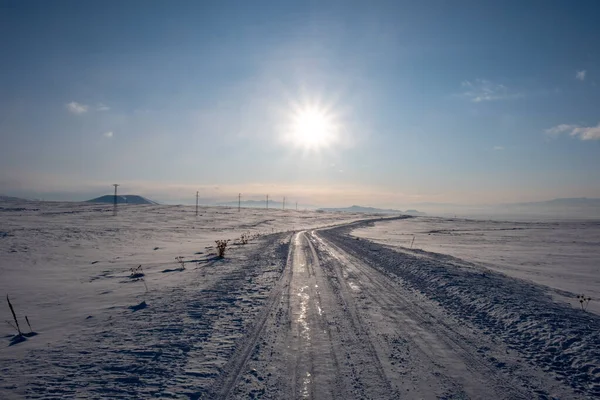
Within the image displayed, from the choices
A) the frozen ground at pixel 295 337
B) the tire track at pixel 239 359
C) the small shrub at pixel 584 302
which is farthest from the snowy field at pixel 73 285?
the small shrub at pixel 584 302

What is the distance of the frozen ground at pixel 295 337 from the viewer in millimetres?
5531

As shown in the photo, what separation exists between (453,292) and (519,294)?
2.15 m

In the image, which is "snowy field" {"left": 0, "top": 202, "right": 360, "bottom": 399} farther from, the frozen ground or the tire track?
the tire track

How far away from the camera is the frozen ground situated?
5.53 metres

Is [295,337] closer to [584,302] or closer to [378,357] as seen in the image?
[378,357]

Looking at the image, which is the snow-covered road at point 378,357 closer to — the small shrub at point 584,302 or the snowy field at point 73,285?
the snowy field at point 73,285

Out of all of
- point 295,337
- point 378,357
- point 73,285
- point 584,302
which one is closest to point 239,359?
point 295,337

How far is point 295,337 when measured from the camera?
763 cm

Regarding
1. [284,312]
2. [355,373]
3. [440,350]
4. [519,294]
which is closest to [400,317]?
[440,350]

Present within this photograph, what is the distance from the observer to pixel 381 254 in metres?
22.2

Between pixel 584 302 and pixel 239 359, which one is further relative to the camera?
pixel 584 302

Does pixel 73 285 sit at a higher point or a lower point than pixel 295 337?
lower

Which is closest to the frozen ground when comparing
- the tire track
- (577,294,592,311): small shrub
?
the tire track

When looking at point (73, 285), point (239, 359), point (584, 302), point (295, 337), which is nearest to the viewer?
point (239, 359)
